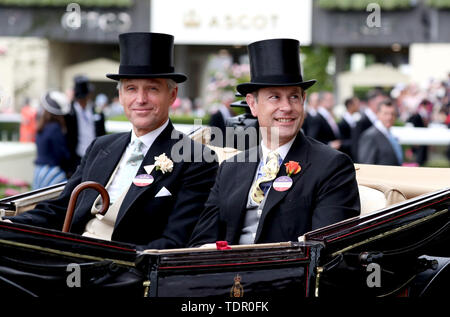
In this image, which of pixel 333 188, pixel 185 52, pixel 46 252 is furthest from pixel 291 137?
pixel 185 52

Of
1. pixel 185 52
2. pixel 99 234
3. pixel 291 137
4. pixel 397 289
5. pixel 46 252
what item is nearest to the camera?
pixel 46 252

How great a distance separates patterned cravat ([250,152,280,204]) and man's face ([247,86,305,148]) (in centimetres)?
9

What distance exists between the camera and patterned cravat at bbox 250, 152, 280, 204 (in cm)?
319

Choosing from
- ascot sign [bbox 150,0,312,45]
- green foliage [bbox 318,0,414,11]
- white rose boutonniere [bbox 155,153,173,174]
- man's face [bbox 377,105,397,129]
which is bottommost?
→ white rose boutonniere [bbox 155,153,173,174]

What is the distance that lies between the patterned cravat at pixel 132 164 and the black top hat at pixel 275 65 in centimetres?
60

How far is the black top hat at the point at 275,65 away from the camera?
3164 millimetres

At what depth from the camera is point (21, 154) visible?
9.68m

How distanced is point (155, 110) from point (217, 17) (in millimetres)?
20828

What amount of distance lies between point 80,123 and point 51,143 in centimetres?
64

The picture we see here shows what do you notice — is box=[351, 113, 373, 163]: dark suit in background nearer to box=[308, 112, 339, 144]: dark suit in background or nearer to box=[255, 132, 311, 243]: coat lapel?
box=[308, 112, 339, 144]: dark suit in background

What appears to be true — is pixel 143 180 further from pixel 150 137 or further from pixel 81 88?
pixel 81 88

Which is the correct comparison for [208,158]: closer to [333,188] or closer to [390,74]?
[333,188]

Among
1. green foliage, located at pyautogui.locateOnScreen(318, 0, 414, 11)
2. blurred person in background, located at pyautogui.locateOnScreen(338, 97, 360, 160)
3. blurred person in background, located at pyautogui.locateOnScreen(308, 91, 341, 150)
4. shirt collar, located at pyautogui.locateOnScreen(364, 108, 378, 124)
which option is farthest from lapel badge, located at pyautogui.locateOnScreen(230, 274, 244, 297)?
green foliage, located at pyautogui.locateOnScreen(318, 0, 414, 11)

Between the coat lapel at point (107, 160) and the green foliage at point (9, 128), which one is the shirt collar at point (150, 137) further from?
the green foliage at point (9, 128)
